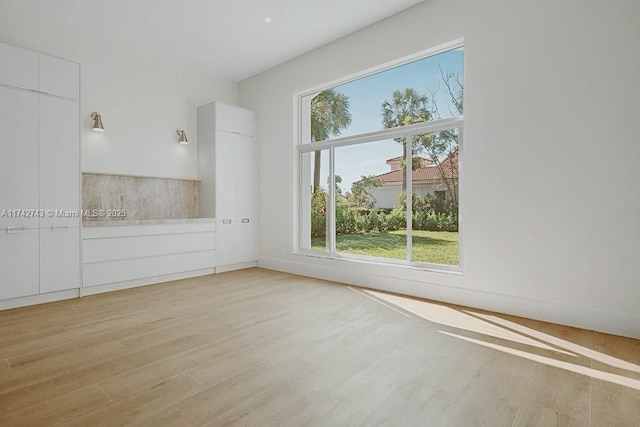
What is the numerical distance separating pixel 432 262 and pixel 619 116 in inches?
82.9

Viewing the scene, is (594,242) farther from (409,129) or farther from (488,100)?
(409,129)

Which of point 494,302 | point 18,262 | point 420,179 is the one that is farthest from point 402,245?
point 18,262

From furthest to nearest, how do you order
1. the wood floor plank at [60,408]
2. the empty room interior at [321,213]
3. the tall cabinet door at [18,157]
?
the tall cabinet door at [18,157]
the empty room interior at [321,213]
the wood floor plank at [60,408]

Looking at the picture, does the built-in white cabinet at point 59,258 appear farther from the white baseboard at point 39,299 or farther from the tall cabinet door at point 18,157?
the tall cabinet door at point 18,157

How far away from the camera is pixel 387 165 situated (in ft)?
14.1

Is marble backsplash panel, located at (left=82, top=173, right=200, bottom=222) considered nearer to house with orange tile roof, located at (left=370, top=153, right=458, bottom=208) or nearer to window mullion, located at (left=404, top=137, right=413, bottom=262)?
house with orange tile roof, located at (left=370, top=153, right=458, bottom=208)

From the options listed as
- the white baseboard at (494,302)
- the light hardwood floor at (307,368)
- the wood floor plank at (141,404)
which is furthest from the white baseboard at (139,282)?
the wood floor plank at (141,404)

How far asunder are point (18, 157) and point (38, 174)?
0.23 metres

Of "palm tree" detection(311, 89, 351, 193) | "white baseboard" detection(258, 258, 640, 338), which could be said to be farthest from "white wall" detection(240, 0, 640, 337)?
"palm tree" detection(311, 89, 351, 193)

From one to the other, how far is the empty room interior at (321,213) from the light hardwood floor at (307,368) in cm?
2

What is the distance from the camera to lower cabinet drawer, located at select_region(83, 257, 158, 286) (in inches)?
154

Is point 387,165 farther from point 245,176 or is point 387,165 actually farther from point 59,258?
point 59,258

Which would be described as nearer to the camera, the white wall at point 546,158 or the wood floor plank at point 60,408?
the wood floor plank at point 60,408

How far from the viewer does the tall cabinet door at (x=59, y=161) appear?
3.57m
